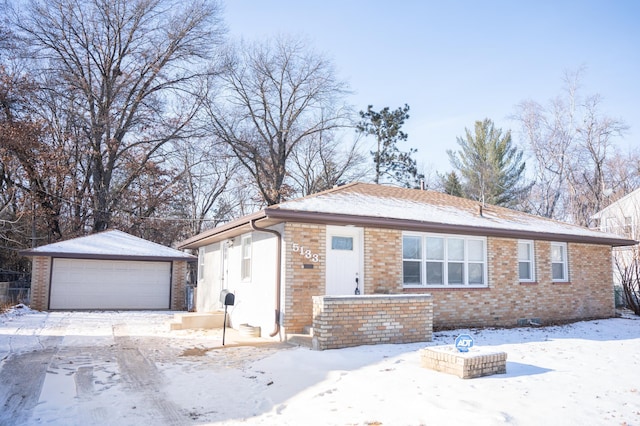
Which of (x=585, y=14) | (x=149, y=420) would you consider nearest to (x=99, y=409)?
(x=149, y=420)

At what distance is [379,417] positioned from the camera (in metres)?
5.14

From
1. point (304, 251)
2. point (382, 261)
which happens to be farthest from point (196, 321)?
point (382, 261)

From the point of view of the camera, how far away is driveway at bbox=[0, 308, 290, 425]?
538 cm

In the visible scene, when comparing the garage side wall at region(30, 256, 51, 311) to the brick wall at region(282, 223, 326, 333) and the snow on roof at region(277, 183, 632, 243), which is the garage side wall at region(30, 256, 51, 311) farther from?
the brick wall at region(282, 223, 326, 333)

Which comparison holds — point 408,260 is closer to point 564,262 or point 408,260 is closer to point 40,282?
point 564,262

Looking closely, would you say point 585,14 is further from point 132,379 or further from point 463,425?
point 132,379

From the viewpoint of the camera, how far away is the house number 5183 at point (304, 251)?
10375 millimetres

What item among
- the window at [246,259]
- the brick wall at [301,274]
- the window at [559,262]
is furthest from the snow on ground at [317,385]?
the window at [559,262]

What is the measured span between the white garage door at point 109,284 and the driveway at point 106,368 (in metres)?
5.70

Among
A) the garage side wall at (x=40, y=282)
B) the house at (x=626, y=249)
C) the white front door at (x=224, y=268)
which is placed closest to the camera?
the white front door at (x=224, y=268)

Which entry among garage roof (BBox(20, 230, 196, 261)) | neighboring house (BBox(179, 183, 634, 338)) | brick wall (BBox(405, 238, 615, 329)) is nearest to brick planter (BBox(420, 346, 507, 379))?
neighboring house (BBox(179, 183, 634, 338))

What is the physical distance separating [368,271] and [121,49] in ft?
75.9

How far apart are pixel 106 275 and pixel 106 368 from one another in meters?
13.3

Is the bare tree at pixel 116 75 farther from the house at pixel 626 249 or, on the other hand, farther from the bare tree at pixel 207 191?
the house at pixel 626 249
